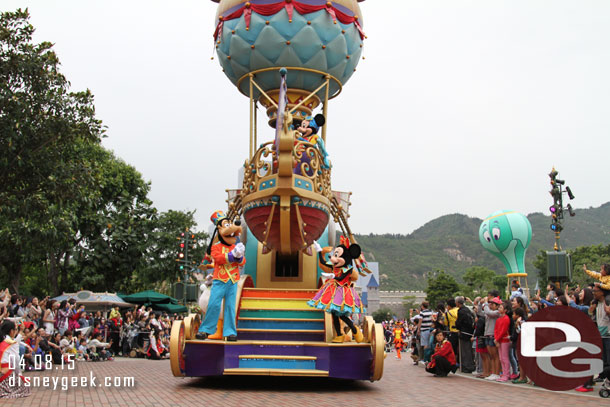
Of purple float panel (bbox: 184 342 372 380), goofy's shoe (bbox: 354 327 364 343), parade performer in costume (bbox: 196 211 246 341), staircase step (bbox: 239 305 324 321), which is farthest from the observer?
staircase step (bbox: 239 305 324 321)

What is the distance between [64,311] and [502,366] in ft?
33.5

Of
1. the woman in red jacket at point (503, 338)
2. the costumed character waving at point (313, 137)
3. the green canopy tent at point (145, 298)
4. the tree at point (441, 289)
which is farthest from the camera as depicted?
the tree at point (441, 289)

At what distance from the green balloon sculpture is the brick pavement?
19833 millimetres

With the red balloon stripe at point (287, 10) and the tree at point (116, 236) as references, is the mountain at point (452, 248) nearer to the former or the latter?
the tree at point (116, 236)

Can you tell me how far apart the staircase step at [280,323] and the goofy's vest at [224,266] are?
2.64 feet

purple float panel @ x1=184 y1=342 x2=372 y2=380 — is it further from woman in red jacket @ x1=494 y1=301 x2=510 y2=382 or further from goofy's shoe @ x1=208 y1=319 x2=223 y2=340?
woman in red jacket @ x1=494 y1=301 x2=510 y2=382

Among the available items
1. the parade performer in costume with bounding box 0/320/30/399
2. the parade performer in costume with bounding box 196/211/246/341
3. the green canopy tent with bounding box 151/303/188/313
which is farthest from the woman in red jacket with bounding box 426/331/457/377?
the green canopy tent with bounding box 151/303/188/313

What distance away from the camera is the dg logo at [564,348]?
21.4 feet

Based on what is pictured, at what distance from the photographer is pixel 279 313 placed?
29.6 ft

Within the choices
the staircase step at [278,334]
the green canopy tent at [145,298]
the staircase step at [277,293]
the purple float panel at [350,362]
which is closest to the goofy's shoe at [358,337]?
the purple float panel at [350,362]

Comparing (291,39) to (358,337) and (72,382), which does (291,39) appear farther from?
(72,382)

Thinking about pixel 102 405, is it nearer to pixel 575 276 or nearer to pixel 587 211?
pixel 575 276

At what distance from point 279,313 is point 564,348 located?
4.19m

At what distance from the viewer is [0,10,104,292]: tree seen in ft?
39.1
